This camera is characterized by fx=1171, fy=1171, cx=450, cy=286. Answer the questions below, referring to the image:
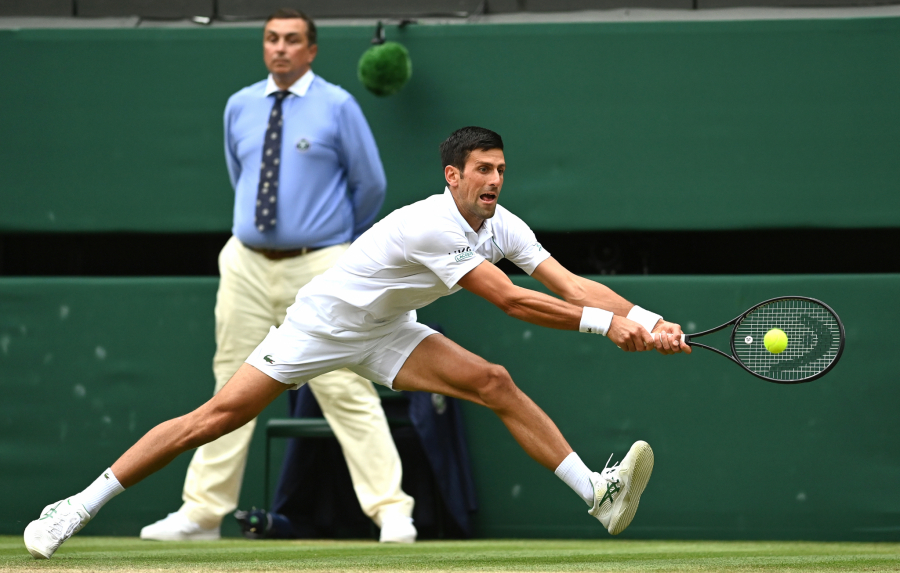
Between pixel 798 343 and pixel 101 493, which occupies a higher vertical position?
pixel 798 343

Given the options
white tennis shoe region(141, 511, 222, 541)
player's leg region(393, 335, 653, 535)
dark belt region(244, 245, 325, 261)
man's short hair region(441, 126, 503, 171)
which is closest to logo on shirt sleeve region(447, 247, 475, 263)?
man's short hair region(441, 126, 503, 171)

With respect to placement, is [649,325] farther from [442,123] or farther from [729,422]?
[442,123]

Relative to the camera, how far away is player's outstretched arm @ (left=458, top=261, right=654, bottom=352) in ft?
13.1

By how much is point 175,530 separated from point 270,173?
1.77 metres

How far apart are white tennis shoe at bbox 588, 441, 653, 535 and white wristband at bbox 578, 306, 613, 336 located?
56 cm

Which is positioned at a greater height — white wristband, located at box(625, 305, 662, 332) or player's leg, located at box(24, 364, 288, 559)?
white wristband, located at box(625, 305, 662, 332)

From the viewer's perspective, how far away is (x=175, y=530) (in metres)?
5.62

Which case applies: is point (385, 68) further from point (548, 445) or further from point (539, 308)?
point (548, 445)

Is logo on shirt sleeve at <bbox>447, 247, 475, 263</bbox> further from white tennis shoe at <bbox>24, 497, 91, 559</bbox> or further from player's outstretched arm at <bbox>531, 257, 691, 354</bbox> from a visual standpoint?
white tennis shoe at <bbox>24, 497, 91, 559</bbox>

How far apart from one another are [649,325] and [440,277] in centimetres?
76

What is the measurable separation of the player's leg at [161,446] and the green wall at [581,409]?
1753 millimetres

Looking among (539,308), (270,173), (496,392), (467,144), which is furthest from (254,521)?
(467,144)

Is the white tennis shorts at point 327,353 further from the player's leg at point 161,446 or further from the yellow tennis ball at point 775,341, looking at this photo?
the yellow tennis ball at point 775,341

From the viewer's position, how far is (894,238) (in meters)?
6.39
